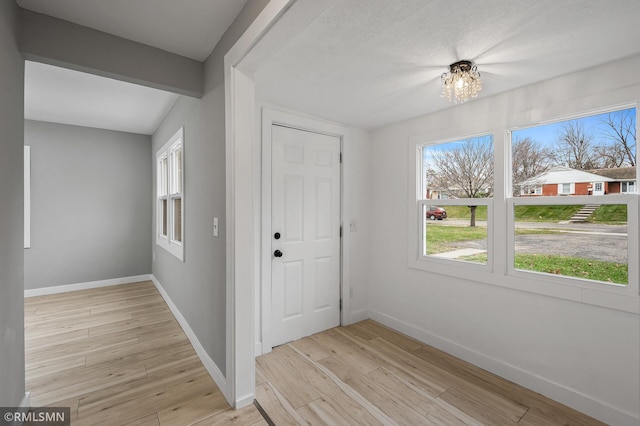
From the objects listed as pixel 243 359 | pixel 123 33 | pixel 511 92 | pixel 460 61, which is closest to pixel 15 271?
pixel 243 359

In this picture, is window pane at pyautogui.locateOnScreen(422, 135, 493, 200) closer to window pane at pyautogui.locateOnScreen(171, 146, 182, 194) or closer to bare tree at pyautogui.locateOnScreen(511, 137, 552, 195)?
bare tree at pyautogui.locateOnScreen(511, 137, 552, 195)

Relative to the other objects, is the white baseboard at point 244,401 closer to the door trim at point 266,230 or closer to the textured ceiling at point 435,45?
the door trim at point 266,230

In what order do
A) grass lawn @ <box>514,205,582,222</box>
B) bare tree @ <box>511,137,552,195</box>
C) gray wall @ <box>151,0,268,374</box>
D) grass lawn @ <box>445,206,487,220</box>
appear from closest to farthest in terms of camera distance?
1. gray wall @ <box>151,0,268,374</box>
2. grass lawn @ <box>514,205,582,222</box>
3. bare tree @ <box>511,137,552,195</box>
4. grass lawn @ <box>445,206,487,220</box>

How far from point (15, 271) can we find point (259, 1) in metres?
1.97

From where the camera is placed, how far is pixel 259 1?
146cm

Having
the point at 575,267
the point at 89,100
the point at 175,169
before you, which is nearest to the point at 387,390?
the point at 575,267

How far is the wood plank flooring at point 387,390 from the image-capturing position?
182cm

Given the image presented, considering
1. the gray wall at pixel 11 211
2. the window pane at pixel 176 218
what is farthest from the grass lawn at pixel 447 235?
the gray wall at pixel 11 211

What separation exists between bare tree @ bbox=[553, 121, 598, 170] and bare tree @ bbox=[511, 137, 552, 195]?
3.1 inches

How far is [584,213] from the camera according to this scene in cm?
199

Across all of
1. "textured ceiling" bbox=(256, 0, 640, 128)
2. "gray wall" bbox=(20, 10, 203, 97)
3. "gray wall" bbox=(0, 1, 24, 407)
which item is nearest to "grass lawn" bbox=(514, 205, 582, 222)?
"textured ceiling" bbox=(256, 0, 640, 128)

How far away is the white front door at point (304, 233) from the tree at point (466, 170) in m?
1.04

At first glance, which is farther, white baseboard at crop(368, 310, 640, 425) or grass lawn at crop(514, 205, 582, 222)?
grass lawn at crop(514, 205, 582, 222)

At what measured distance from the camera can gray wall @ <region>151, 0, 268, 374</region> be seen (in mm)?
1958
